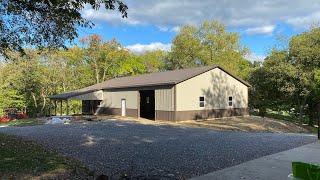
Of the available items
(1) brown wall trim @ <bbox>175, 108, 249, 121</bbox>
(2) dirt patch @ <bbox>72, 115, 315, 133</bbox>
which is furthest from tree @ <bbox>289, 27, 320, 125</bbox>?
(2) dirt patch @ <bbox>72, 115, 315, 133</bbox>

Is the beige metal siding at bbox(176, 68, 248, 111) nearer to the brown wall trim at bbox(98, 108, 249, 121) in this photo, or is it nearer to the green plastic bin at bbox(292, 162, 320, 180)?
the brown wall trim at bbox(98, 108, 249, 121)

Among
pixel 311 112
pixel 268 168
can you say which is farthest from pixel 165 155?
pixel 311 112

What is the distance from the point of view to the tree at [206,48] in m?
51.6

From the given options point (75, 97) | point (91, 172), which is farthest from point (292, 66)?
point (91, 172)

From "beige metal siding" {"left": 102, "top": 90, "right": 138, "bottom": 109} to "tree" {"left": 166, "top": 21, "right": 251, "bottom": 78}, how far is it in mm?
23181

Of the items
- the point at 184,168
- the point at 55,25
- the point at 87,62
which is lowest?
the point at 184,168

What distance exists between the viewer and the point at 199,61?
5331 cm

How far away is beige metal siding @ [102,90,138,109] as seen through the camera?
2701 centimetres

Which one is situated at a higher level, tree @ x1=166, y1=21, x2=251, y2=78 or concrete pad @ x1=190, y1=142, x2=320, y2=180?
tree @ x1=166, y1=21, x2=251, y2=78

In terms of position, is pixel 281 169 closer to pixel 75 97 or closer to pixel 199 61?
pixel 75 97

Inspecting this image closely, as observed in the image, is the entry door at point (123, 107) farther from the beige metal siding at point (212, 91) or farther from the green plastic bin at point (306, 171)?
the green plastic bin at point (306, 171)

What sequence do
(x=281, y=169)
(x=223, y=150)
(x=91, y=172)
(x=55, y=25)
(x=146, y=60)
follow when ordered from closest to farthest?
(x=91, y=172) → (x=281, y=169) → (x=55, y=25) → (x=223, y=150) → (x=146, y=60)

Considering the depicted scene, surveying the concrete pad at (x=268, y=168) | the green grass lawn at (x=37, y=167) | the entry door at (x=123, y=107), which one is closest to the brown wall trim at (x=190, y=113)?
the entry door at (x=123, y=107)

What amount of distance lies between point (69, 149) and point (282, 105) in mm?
33221
